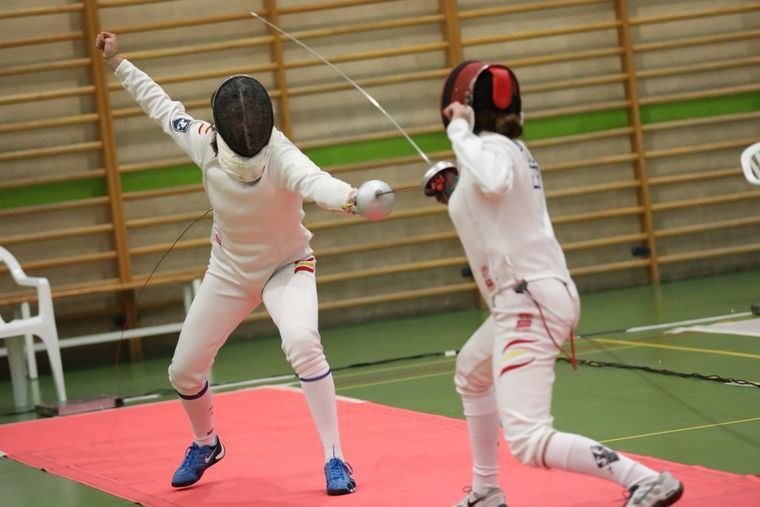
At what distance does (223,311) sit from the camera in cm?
388

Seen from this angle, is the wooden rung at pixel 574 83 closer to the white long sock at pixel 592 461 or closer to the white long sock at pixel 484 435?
the white long sock at pixel 484 435

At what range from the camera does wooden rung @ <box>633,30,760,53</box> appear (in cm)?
897

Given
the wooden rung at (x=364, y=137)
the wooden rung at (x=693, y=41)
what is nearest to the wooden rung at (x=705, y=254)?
the wooden rung at (x=693, y=41)

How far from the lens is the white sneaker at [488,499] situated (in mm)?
3059

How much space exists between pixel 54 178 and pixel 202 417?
179 inches

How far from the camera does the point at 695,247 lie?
9195mm

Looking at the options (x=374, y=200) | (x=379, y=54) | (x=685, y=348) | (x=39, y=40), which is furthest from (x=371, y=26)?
(x=374, y=200)

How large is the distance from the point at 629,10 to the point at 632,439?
5.70 m

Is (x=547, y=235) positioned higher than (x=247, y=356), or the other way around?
(x=547, y=235)

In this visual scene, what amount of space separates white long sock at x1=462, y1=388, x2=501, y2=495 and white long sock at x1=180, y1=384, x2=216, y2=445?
3.95 ft

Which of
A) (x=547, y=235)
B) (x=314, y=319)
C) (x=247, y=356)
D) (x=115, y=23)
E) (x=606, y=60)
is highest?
(x=115, y=23)

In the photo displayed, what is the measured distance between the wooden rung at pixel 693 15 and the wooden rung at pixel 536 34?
0.64 ft

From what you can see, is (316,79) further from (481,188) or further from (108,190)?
(481,188)

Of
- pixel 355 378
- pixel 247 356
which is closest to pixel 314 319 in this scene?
pixel 355 378
